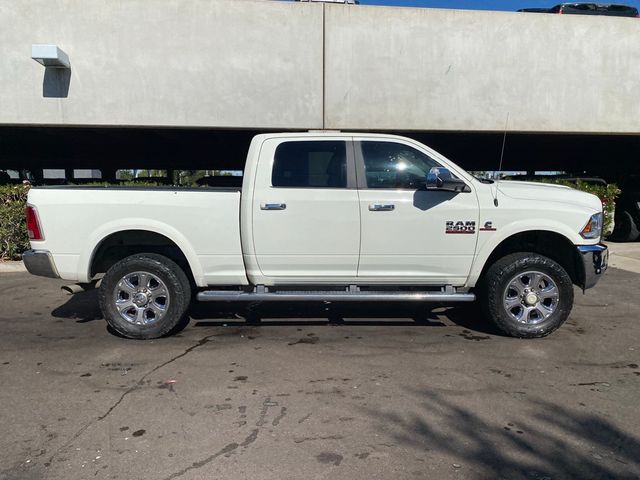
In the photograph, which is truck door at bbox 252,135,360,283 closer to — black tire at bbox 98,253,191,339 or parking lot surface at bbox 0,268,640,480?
parking lot surface at bbox 0,268,640,480

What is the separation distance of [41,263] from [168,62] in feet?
21.9

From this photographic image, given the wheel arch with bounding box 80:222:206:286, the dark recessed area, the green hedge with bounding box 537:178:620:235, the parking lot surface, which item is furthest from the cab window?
the green hedge with bounding box 537:178:620:235

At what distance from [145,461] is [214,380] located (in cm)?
117

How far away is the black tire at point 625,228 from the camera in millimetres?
11789

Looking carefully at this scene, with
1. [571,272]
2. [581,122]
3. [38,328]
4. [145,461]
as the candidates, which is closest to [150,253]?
[38,328]

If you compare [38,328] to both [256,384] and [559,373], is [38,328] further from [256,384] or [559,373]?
[559,373]

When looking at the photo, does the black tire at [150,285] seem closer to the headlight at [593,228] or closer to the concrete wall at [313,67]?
the headlight at [593,228]

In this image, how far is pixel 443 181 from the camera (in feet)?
15.2

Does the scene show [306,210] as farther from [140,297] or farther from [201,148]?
[201,148]

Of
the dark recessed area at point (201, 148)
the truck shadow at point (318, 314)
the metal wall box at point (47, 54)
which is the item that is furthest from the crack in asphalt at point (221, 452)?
the metal wall box at point (47, 54)

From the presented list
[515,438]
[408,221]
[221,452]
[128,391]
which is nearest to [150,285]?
[128,391]

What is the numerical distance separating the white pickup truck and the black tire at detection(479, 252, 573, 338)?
1 cm

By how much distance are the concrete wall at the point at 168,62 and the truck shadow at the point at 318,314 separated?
5.41m

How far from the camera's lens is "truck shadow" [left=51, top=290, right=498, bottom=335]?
5.55 m
